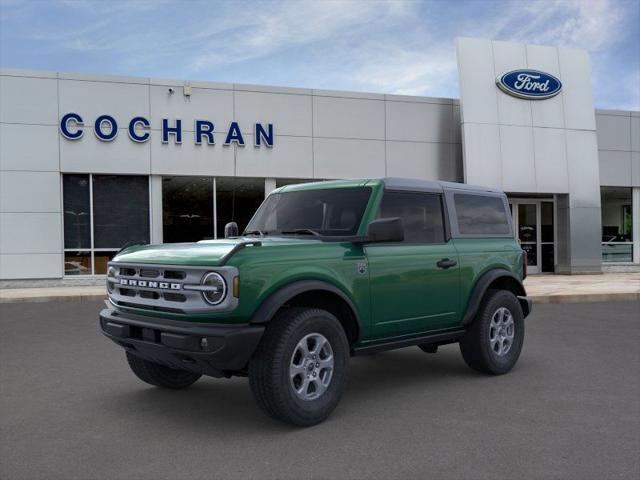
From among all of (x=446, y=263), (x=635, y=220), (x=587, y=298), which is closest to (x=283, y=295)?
(x=446, y=263)

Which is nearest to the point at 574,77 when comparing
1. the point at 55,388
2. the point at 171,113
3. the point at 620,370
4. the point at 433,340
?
the point at 171,113

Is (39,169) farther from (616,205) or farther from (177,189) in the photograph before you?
(616,205)

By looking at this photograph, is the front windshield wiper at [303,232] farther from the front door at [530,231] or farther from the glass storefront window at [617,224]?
the glass storefront window at [617,224]

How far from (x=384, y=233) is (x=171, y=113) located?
46.4 feet

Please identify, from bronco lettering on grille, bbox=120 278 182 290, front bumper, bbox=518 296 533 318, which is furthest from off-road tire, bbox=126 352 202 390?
front bumper, bbox=518 296 533 318

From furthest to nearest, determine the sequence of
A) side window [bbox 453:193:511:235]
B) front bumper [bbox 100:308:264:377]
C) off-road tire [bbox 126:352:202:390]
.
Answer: side window [bbox 453:193:511:235] < off-road tire [bbox 126:352:202:390] < front bumper [bbox 100:308:264:377]

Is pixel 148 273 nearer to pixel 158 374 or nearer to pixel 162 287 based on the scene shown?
pixel 162 287

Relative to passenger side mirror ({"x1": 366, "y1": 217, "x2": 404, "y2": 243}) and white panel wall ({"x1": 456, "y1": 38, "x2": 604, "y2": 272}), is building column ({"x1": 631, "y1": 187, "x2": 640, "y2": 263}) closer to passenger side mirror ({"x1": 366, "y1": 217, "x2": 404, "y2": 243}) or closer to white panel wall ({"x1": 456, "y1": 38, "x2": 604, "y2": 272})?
white panel wall ({"x1": 456, "y1": 38, "x2": 604, "y2": 272})

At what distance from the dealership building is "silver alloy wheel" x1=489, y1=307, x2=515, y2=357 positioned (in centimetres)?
1274

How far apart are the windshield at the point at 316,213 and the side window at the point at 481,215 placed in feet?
4.29

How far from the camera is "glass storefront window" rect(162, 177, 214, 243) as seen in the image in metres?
18.0

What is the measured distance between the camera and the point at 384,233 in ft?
15.9

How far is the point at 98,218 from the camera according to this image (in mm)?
17406

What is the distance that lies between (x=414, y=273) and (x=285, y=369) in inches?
65.9
